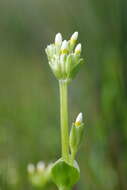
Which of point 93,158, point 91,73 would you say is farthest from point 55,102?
point 93,158

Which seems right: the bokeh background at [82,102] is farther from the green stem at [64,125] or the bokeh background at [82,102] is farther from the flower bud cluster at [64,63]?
the flower bud cluster at [64,63]

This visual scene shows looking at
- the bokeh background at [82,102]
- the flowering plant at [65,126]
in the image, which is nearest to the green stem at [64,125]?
the flowering plant at [65,126]

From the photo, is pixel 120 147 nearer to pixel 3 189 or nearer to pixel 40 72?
pixel 3 189

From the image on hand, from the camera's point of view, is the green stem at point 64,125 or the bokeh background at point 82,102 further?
the bokeh background at point 82,102

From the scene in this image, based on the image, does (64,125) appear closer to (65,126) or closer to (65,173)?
(65,126)

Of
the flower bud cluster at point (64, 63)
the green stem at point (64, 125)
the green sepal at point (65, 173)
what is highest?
the flower bud cluster at point (64, 63)

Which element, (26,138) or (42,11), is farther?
(42,11)
